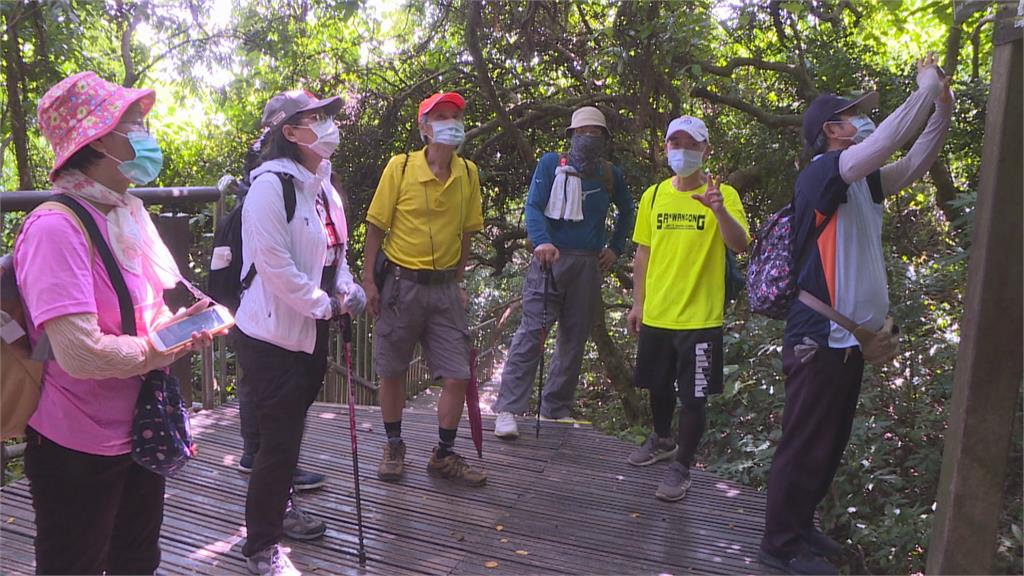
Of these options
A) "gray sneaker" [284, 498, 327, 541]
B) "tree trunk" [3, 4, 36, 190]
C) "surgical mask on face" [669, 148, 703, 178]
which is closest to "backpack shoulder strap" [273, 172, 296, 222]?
"gray sneaker" [284, 498, 327, 541]

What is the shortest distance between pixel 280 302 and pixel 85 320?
3.21 ft

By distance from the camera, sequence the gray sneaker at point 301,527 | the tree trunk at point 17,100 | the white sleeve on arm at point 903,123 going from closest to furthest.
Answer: the white sleeve on arm at point 903,123
the gray sneaker at point 301,527
the tree trunk at point 17,100

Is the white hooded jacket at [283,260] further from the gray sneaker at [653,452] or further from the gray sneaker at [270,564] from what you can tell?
the gray sneaker at [653,452]

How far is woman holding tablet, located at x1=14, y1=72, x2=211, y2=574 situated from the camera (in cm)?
191

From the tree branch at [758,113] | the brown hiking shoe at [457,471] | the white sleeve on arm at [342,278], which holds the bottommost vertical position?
the brown hiking shoe at [457,471]

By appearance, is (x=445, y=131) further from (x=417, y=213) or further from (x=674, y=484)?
(x=674, y=484)

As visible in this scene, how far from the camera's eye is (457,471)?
13.3 feet

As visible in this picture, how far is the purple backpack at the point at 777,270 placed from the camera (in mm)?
3074

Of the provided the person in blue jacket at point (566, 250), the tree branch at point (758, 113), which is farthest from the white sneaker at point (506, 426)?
the tree branch at point (758, 113)

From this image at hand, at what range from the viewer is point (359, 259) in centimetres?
834

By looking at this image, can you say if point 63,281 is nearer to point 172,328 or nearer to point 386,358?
point 172,328

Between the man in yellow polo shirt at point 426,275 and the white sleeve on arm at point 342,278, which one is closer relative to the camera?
the white sleeve on arm at point 342,278

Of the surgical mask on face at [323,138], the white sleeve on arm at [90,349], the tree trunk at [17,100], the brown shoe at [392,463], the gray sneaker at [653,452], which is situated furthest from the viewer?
the tree trunk at [17,100]

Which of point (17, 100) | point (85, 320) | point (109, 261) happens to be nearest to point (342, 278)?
point (109, 261)
